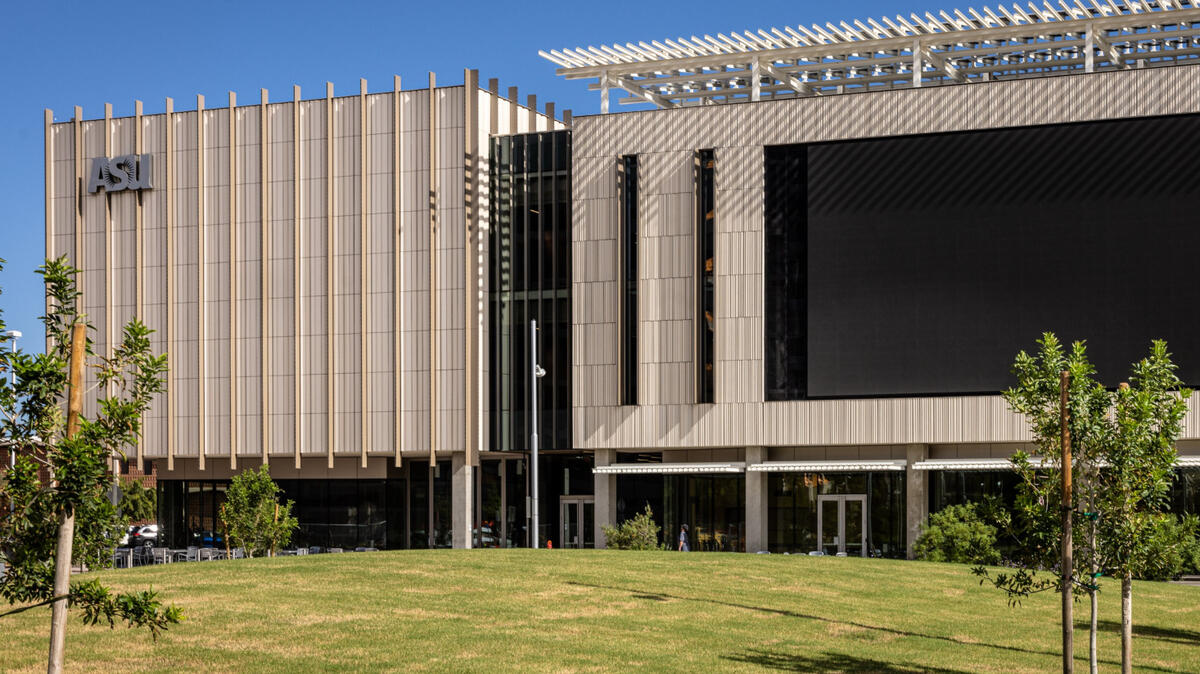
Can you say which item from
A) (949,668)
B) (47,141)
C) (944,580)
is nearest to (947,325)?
(944,580)

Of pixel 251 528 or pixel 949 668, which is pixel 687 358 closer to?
pixel 251 528

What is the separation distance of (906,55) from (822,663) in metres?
36.8

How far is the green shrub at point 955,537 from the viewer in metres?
47.8

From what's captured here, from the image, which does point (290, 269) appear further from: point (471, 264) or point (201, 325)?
point (471, 264)

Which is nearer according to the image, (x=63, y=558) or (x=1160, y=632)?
(x=63, y=558)

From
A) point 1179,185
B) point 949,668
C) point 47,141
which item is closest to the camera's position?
point 949,668

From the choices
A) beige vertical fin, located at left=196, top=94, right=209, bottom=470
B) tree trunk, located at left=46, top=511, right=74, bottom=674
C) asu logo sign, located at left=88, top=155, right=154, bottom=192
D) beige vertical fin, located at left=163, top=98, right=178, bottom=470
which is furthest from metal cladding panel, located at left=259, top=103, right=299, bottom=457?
tree trunk, located at left=46, top=511, right=74, bottom=674

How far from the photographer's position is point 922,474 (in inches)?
2087

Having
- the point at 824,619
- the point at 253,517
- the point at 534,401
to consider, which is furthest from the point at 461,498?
the point at 824,619

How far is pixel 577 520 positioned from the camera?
199 feet

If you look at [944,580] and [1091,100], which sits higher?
[1091,100]

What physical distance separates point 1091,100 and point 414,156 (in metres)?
25.6

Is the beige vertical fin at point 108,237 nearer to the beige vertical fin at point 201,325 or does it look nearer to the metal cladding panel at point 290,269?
the metal cladding panel at point 290,269

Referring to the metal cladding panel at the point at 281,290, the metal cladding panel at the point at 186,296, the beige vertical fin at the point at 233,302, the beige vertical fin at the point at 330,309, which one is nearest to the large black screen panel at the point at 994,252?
the beige vertical fin at the point at 330,309
